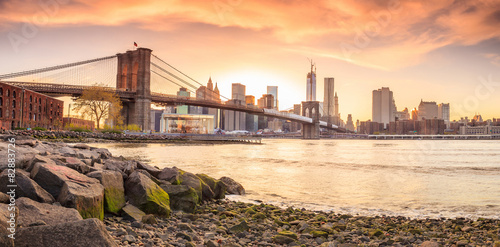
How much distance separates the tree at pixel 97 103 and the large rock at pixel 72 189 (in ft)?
178

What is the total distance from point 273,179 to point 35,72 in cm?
6229

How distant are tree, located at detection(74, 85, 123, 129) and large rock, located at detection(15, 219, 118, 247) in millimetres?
56582

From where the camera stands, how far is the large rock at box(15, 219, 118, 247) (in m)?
3.43

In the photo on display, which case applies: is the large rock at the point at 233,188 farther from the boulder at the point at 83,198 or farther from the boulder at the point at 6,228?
the boulder at the point at 6,228

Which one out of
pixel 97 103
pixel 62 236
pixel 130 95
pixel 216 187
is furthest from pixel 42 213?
pixel 130 95

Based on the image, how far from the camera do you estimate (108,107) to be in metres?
58.4

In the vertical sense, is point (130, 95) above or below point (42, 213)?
above

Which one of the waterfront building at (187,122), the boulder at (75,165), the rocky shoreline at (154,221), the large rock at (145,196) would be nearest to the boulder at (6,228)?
the rocky shoreline at (154,221)

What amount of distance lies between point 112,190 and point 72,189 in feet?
3.91

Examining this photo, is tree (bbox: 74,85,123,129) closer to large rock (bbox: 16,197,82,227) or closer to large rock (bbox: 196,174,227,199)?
large rock (bbox: 196,174,227,199)

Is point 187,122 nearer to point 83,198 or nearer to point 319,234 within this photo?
point 319,234

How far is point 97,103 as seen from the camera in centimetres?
5684

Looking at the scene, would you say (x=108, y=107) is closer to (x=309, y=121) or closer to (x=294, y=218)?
(x=294, y=218)

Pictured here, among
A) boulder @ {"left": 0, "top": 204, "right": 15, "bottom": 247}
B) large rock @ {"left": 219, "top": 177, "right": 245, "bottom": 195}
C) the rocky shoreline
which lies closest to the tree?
large rock @ {"left": 219, "top": 177, "right": 245, "bottom": 195}
